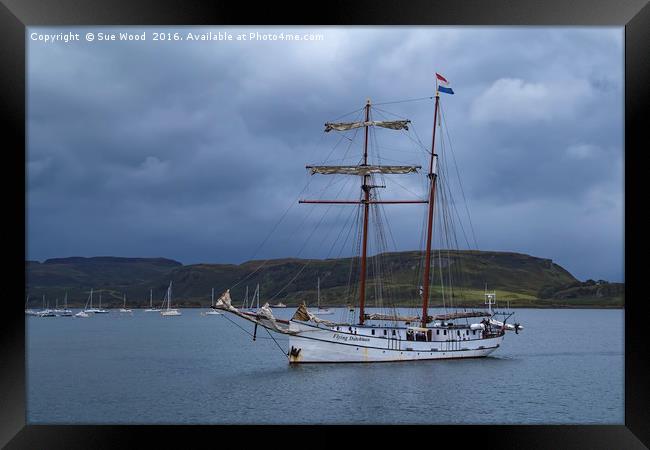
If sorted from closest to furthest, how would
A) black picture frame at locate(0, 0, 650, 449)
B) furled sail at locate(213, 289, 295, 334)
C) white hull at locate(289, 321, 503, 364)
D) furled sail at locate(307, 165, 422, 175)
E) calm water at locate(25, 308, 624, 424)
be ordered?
black picture frame at locate(0, 0, 650, 449), calm water at locate(25, 308, 624, 424), furled sail at locate(213, 289, 295, 334), white hull at locate(289, 321, 503, 364), furled sail at locate(307, 165, 422, 175)

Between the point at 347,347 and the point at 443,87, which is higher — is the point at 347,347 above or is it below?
below

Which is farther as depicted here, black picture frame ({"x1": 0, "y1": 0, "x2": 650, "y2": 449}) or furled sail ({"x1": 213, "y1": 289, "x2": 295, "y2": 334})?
furled sail ({"x1": 213, "y1": 289, "x2": 295, "y2": 334})

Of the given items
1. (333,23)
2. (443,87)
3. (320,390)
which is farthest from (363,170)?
(333,23)

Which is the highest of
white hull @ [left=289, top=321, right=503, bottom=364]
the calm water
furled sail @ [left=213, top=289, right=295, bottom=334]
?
furled sail @ [left=213, top=289, right=295, bottom=334]

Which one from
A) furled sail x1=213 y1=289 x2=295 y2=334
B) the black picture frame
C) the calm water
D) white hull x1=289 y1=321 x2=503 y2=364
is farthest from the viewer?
white hull x1=289 y1=321 x2=503 y2=364

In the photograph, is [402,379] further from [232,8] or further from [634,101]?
[232,8]

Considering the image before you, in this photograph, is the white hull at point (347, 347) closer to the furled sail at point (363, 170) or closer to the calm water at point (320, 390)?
the calm water at point (320, 390)

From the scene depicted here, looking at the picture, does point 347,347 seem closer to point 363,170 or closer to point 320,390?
point 320,390

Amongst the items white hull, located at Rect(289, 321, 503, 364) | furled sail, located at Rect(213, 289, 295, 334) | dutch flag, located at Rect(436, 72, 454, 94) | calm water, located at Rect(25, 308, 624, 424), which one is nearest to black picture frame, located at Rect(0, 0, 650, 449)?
calm water, located at Rect(25, 308, 624, 424)

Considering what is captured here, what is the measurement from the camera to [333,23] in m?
16.7

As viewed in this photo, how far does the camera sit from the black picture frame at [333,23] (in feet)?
54.5

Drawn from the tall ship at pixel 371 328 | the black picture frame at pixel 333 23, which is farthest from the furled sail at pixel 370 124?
the black picture frame at pixel 333 23

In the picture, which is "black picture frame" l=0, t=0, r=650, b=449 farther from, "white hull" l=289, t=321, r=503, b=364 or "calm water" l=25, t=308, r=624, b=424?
"white hull" l=289, t=321, r=503, b=364

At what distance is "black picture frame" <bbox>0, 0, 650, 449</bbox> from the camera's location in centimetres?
1662
